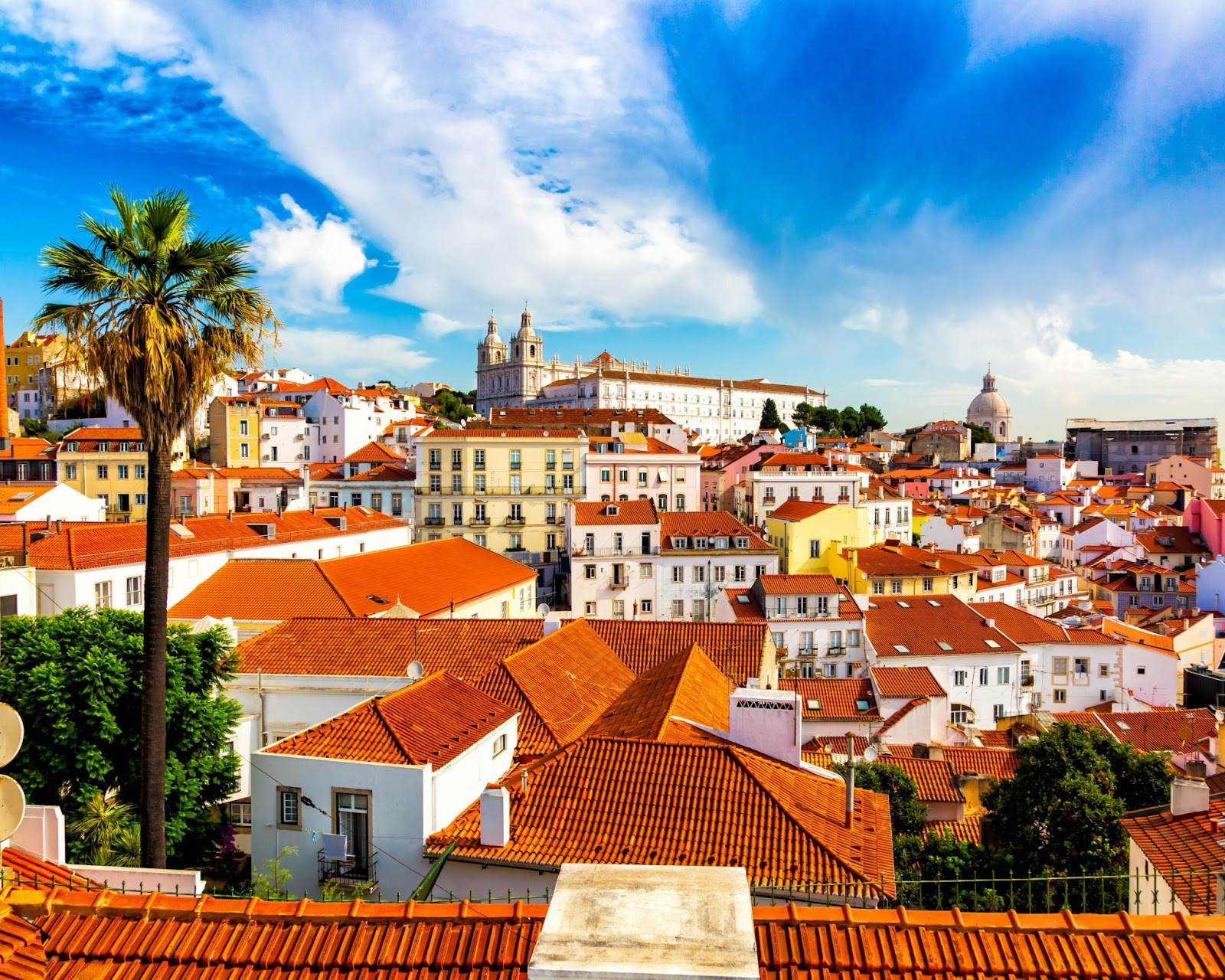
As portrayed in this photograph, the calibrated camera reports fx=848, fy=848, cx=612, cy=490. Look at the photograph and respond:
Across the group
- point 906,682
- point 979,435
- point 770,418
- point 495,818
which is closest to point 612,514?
point 906,682

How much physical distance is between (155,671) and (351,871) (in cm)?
339

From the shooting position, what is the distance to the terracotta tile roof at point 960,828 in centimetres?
1794

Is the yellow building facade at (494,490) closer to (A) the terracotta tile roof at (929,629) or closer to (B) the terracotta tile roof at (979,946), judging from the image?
(A) the terracotta tile roof at (929,629)

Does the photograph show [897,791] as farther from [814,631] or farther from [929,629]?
[929,629]

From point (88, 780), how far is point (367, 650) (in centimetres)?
573

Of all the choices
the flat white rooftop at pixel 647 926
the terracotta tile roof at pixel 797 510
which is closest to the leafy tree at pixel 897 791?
the flat white rooftop at pixel 647 926

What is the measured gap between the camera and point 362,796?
10.2 meters

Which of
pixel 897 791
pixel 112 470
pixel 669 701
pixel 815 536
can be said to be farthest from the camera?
pixel 112 470

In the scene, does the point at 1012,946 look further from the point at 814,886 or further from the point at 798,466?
the point at 798,466

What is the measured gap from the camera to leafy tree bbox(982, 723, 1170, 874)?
1436cm

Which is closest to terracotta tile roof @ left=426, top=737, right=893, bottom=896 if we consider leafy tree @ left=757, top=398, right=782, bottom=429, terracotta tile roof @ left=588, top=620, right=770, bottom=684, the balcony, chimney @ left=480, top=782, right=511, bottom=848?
chimney @ left=480, top=782, right=511, bottom=848

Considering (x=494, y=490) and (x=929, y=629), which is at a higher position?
(x=494, y=490)

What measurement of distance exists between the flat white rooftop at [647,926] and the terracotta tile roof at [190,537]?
23.7 meters

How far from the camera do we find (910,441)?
15250 centimetres
